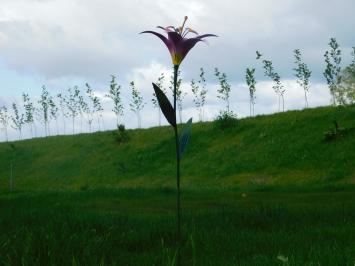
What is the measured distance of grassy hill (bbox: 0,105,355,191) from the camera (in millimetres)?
27141

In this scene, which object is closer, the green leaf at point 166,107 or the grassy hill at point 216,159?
the green leaf at point 166,107

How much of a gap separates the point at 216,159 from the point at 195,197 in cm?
1757

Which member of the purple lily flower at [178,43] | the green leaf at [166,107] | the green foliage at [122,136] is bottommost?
the green leaf at [166,107]

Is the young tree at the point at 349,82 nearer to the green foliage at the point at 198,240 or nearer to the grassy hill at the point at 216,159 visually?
the grassy hill at the point at 216,159

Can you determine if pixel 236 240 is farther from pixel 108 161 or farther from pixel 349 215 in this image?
pixel 108 161

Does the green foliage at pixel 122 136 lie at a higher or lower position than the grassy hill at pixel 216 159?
higher

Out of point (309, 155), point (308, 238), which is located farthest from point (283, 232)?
point (309, 155)

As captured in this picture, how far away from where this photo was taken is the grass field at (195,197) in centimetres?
489

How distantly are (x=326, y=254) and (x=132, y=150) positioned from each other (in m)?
37.1

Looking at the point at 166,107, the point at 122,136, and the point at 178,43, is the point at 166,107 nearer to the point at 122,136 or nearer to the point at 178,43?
the point at 178,43

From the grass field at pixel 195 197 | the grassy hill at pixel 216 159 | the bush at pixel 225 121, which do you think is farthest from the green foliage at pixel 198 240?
the bush at pixel 225 121

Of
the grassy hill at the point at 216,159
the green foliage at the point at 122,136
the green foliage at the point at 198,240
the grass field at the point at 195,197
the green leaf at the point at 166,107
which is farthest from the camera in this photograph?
the green foliage at the point at 122,136

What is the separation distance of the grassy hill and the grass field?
0.10 metres

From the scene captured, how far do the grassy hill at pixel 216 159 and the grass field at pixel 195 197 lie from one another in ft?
0.34
